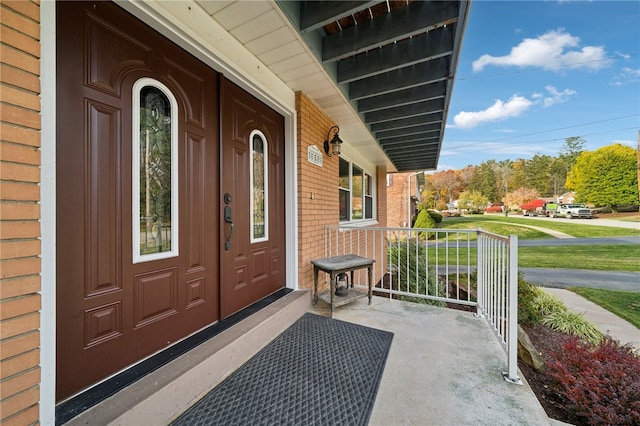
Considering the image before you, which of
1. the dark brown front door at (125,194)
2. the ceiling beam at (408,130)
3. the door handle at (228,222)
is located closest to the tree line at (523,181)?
the ceiling beam at (408,130)

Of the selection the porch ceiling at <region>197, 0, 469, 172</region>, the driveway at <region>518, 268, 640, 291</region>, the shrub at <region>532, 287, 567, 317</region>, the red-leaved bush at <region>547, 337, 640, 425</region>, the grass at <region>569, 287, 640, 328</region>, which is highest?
the porch ceiling at <region>197, 0, 469, 172</region>

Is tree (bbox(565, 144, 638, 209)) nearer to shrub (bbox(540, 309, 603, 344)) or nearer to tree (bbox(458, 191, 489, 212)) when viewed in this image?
tree (bbox(458, 191, 489, 212))

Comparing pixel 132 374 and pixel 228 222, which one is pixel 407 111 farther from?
pixel 132 374

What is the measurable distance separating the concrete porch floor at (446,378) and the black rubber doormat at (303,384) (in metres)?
0.13

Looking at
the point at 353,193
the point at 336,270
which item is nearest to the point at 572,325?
the point at 336,270

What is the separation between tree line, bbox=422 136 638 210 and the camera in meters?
24.8

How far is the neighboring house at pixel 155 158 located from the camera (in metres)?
1.00

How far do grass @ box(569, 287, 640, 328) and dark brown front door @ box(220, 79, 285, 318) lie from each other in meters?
5.46

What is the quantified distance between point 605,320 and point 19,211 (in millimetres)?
6529

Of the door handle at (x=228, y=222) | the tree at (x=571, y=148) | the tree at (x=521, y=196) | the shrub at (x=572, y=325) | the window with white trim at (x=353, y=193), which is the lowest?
the shrub at (x=572, y=325)

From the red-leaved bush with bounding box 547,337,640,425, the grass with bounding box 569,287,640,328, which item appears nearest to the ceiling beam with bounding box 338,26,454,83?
the red-leaved bush with bounding box 547,337,640,425

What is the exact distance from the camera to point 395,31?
2105mm

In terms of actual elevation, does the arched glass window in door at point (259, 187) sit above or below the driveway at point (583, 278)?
above

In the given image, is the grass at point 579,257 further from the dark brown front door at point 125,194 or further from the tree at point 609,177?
the tree at point 609,177
